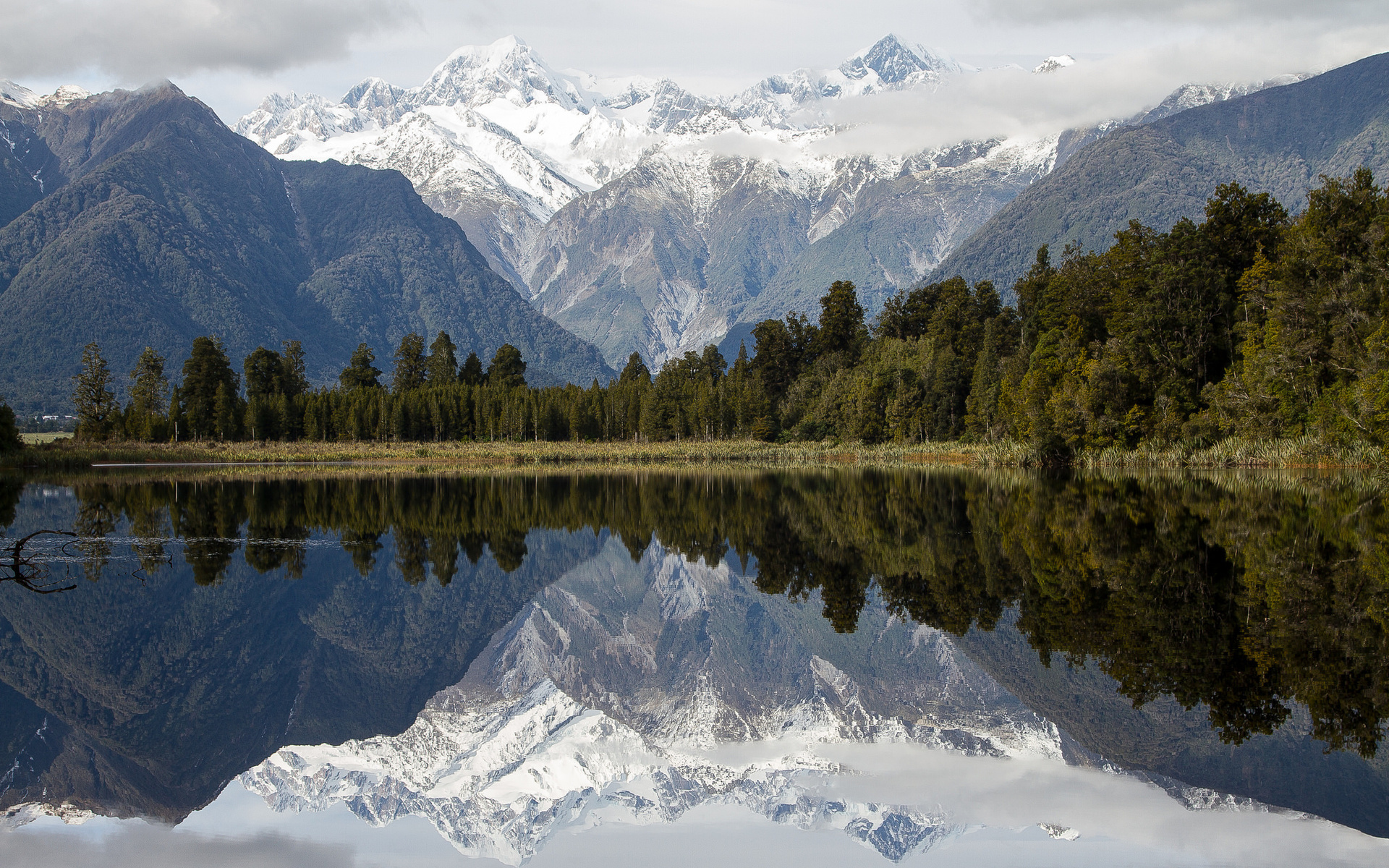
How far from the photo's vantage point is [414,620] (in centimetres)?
2058

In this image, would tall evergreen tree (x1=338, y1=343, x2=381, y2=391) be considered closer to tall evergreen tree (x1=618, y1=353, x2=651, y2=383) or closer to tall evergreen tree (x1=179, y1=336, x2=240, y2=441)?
tall evergreen tree (x1=179, y1=336, x2=240, y2=441)

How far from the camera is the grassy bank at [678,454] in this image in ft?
193

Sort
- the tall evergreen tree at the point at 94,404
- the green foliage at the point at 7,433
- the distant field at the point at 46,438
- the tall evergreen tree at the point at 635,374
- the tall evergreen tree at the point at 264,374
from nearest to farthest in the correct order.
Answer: the green foliage at the point at 7,433, the tall evergreen tree at the point at 94,404, the distant field at the point at 46,438, the tall evergreen tree at the point at 264,374, the tall evergreen tree at the point at 635,374

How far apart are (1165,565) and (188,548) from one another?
81.8 feet

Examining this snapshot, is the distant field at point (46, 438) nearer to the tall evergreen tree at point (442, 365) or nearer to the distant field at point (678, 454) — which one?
the distant field at point (678, 454)

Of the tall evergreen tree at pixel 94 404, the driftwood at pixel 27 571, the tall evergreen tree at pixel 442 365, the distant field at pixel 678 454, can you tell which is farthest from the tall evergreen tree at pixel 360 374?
the driftwood at pixel 27 571

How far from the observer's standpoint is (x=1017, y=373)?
263ft

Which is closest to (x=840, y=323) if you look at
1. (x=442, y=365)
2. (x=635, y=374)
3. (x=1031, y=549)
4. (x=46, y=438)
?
(x=635, y=374)

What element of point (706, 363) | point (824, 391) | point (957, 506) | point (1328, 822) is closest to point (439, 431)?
point (706, 363)

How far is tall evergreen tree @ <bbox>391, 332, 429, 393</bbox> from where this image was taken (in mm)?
149000

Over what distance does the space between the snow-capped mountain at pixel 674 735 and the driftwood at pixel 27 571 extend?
10.8 m

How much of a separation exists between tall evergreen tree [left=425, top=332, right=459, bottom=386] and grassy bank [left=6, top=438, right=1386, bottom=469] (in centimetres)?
2948

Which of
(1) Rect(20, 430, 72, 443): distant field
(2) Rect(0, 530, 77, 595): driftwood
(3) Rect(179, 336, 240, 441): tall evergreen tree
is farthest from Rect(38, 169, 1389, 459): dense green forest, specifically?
(2) Rect(0, 530, 77, 595): driftwood

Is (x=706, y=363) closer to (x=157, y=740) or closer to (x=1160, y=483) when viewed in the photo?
(x=1160, y=483)
